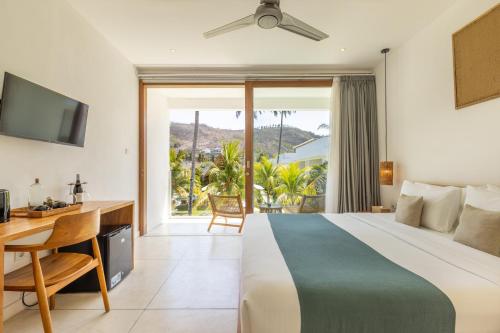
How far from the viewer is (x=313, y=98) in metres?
4.13

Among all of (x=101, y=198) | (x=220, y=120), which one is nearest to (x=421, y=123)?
(x=101, y=198)

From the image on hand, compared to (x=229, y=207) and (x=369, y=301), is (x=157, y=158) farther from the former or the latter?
(x=369, y=301)

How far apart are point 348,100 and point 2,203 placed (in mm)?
3961

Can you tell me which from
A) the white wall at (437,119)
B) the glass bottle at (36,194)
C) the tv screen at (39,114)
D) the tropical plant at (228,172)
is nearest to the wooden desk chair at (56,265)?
the glass bottle at (36,194)

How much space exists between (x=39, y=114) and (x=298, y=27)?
2.21 metres

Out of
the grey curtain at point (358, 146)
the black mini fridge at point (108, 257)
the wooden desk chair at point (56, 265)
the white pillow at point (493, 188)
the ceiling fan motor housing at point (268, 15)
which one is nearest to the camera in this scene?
the wooden desk chair at point (56, 265)

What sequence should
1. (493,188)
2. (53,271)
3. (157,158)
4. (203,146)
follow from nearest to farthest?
(53,271) → (493,188) → (157,158) → (203,146)

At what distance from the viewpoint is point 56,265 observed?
5.65 ft

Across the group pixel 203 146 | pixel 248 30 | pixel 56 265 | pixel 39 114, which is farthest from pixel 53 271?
pixel 203 146

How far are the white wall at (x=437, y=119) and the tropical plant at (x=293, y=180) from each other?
1250mm

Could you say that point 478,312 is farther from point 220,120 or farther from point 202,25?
point 220,120

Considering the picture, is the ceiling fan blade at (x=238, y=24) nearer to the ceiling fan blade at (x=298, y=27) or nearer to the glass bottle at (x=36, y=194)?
the ceiling fan blade at (x=298, y=27)

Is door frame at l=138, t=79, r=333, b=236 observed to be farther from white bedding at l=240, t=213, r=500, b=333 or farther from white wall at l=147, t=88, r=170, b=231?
white bedding at l=240, t=213, r=500, b=333

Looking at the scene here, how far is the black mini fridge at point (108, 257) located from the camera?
2189 millimetres
